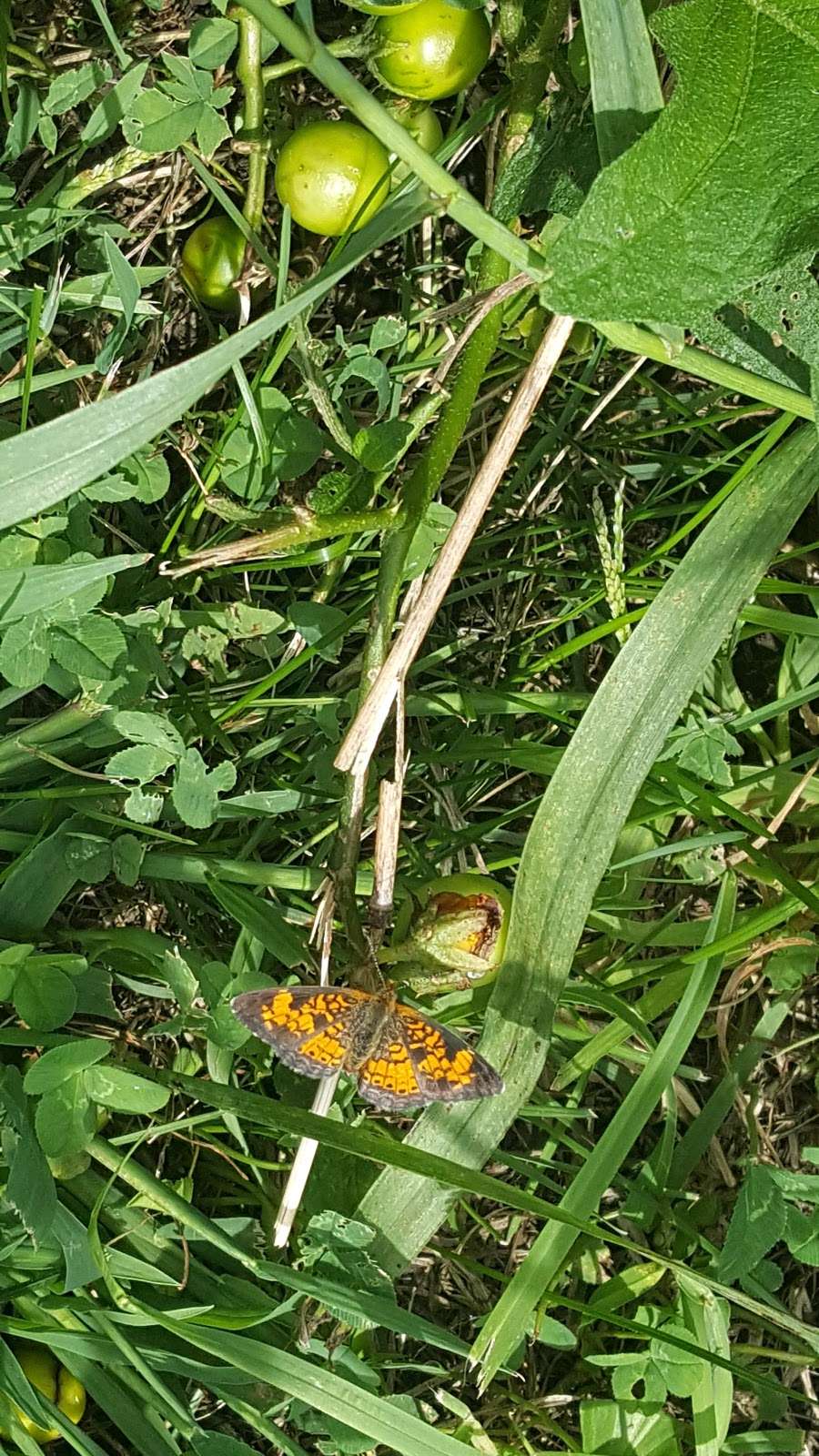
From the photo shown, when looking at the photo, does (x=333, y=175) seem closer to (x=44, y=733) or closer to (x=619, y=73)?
(x=619, y=73)

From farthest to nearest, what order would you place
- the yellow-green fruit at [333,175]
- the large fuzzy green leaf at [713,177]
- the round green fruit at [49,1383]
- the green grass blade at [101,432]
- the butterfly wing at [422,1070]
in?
the round green fruit at [49,1383]
the yellow-green fruit at [333,175]
the butterfly wing at [422,1070]
the green grass blade at [101,432]
the large fuzzy green leaf at [713,177]

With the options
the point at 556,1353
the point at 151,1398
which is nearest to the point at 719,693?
the point at 556,1353

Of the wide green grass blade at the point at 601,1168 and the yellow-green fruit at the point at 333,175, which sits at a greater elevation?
the yellow-green fruit at the point at 333,175

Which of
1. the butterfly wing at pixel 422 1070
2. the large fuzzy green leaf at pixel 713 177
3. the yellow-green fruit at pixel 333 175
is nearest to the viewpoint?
the large fuzzy green leaf at pixel 713 177

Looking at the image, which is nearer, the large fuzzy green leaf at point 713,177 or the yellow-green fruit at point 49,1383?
the large fuzzy green leaf at point 713,177

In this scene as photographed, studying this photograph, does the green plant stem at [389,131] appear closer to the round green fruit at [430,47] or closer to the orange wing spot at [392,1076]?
the round green fruit at [430,47]

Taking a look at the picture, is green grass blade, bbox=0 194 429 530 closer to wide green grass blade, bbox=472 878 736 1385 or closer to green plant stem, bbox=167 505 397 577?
green plant stem, bbox=167 505 397 577

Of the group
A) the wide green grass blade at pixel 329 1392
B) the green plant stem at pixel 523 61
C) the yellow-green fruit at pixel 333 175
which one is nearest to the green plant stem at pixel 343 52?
the yellow-green fruit at pixel 333 175

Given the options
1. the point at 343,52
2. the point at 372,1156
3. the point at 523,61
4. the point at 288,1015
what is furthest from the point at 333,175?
the point at 372,1156
